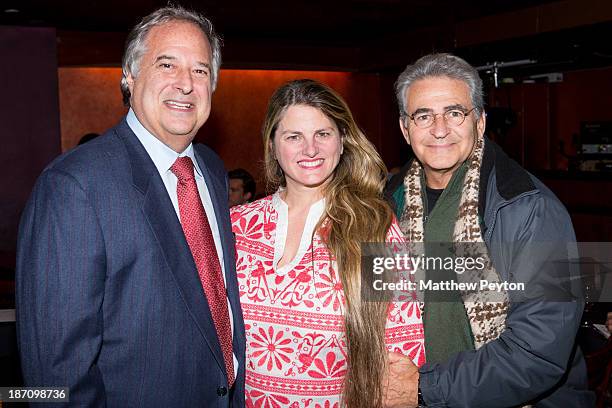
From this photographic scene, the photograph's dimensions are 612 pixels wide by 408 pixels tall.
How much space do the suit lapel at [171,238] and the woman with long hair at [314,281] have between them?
32 centimetres

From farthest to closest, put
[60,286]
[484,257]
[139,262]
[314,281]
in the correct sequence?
1. [314,281]
2. [484,257]
3. [139,262]
4. [60,286]

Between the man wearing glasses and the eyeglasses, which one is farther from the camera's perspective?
the eyeglasses

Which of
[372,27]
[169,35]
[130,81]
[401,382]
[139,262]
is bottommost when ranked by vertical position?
[401,382]

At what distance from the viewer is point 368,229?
208 centimetres

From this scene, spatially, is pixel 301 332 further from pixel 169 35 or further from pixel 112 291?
pixel 169 35

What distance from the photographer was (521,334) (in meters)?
1.81

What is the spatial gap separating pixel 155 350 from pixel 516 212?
43.9 inches

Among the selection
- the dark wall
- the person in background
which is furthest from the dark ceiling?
the person in background

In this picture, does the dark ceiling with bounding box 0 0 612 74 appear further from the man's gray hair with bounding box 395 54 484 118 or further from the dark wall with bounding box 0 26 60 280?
the man's gray hair with bounding box 395 54 484 118

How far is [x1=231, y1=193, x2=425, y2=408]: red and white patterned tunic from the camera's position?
1.99 m

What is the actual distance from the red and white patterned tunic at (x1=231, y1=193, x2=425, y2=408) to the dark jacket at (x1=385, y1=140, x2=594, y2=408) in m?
0.17

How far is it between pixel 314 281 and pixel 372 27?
662 centimetres

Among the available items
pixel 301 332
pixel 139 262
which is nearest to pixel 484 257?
pixel 301 332

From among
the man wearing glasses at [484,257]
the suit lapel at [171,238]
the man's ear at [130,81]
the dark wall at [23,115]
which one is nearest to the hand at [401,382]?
the man wearing glasses at [484,257]
